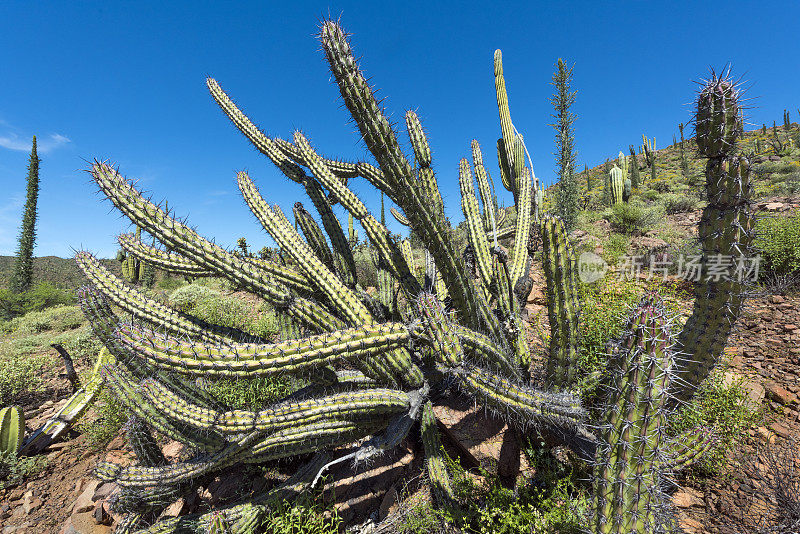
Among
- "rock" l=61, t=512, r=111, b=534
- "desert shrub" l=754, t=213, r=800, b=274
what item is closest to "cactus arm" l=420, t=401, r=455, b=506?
"rock" l=61, t=512, r=111, b=534

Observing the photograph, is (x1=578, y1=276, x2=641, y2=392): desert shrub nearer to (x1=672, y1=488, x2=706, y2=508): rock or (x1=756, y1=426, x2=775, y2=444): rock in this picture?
(x1=672, y1=488, x2=706, y2=508): rock

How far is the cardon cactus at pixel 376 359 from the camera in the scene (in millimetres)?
1665

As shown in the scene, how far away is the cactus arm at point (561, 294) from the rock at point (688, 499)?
3.88 ft

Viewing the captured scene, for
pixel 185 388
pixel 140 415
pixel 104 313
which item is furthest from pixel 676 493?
pixel 104 313

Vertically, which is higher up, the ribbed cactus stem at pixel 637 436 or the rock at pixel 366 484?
the ribbed cactus stem at pixel 637 436

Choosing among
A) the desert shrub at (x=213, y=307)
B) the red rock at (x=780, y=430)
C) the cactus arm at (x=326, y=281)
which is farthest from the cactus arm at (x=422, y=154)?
the desert shrub at (x=213, y=307)

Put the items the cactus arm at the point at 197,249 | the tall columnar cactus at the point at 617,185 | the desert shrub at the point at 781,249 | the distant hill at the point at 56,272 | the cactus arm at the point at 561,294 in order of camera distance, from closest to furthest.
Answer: the cactus arm at the point at 197,249
the cactus arm at the point at 561,294
the desert shrub at the point at 781,249
the tall columnar cactus at the point at 617,185
the distant hill at the point at 56,272

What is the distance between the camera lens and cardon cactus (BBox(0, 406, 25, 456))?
12.8 feet

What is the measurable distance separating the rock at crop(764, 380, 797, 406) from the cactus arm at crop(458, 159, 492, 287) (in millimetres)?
3139

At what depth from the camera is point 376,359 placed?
2637mm

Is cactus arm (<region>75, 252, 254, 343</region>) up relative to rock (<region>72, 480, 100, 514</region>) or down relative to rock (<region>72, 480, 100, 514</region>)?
up

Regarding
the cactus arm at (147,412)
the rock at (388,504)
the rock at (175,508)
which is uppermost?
the cactus arm at (147,412)

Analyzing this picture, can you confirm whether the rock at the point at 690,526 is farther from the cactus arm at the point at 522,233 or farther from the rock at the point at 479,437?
the cactus arm at the point at 522,233

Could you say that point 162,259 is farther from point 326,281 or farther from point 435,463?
point 435,463
